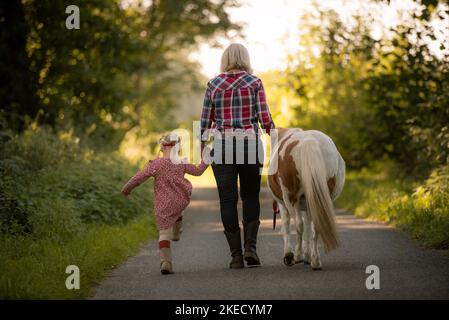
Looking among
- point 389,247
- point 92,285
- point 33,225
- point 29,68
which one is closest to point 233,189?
point 92,285

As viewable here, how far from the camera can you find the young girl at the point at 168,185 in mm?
8922

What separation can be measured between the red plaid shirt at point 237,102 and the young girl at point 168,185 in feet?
1.29

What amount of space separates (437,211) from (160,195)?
462 centimetres

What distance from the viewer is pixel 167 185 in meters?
8.98

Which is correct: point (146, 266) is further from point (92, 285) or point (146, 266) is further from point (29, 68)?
point (29, 68)

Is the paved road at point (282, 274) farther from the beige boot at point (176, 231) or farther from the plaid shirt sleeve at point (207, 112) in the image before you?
the plaid shirt sleeve at point (207, 112)

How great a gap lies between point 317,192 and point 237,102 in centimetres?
121

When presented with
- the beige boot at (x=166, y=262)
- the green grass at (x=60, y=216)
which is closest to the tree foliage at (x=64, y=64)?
the green grass at (x=60, y=216)

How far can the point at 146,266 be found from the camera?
938 cm

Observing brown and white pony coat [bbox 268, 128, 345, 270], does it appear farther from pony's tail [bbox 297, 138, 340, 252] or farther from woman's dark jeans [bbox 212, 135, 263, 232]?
woman's dark jeans [bbox 212, 135, 263, 232]

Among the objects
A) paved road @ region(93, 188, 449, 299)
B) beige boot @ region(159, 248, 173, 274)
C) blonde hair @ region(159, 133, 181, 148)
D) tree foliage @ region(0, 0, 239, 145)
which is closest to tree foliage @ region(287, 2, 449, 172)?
paved road @ region(93, 188, 449, 299)

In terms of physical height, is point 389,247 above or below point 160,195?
below

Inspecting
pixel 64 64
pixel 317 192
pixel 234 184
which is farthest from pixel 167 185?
pixel 64 64

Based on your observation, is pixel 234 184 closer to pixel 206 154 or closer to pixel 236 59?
pixel 206 154
